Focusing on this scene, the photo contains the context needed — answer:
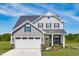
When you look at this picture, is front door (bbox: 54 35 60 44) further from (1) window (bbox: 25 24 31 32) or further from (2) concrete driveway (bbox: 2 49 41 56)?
(1) window (bbox: 25 24 31 32)

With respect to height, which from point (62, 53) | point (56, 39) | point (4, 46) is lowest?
point (62, 53)

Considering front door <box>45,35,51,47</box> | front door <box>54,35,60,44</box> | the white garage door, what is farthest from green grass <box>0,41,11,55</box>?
front door <box>54,35,60,44</box>

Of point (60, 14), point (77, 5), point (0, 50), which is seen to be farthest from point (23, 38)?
point (77, 5)

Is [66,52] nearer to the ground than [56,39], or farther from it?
nearer to the ground

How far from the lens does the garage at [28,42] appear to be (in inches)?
523

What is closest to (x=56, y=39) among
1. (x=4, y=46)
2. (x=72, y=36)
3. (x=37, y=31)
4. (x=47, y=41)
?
(x=47, y=41)

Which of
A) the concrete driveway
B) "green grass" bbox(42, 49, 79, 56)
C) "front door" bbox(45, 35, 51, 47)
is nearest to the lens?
"green grass" bbox(42, 49, 79, 56)

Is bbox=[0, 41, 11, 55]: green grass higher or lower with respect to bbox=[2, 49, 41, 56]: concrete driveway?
higher

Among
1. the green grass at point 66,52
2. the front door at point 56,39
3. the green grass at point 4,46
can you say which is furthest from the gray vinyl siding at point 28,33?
the green grass at point 66,52

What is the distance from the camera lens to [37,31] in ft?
43.7

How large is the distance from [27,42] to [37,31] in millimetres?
664

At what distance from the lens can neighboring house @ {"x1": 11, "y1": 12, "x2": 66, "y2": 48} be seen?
13219 millimetres

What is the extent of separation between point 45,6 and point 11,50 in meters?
2.50

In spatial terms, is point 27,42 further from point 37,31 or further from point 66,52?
point 66,52
